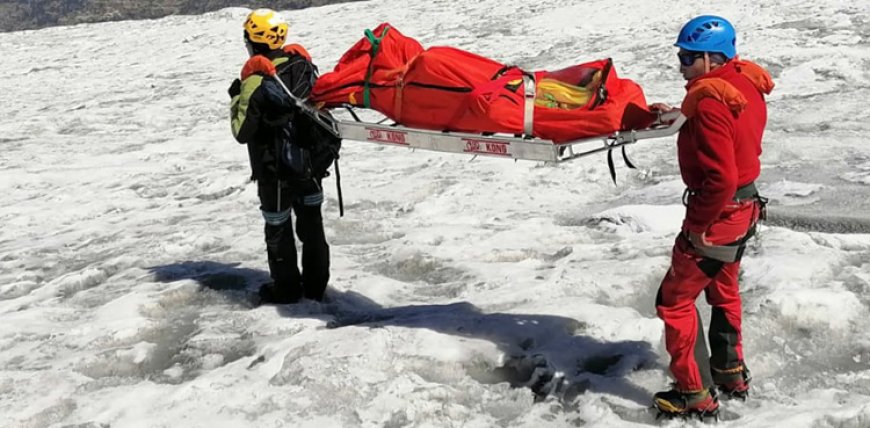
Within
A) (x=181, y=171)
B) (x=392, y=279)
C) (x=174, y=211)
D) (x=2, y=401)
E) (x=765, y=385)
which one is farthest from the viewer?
(x=181, y=171)

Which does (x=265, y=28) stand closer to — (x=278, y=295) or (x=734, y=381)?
(x=278, y=295)

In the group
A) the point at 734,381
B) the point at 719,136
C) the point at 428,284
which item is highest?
the point at 719,136

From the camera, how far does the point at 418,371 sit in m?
4.43

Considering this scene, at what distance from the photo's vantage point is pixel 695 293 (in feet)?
12.2

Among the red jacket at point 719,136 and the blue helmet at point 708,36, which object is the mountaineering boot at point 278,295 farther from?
the blue helmet at point 708,36

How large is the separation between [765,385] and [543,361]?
1.14 m

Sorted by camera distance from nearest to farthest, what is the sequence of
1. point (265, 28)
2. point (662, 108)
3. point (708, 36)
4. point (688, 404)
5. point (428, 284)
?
point (708, 36) → point (688, 404) → point (662, 108) → point (265, 28) → point (428, 284)

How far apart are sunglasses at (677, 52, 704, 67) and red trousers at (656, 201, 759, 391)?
0.68m

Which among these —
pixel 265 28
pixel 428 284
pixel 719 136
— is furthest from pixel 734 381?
pixel 265 28

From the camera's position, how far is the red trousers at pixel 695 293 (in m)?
3.64

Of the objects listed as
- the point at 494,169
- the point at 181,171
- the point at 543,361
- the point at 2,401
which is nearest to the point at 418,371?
the point at 543,361

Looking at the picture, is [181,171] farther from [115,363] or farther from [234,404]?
[234,404]

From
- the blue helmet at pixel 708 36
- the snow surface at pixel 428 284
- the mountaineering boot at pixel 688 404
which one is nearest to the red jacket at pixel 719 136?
the blue helmet at pixel 708 36

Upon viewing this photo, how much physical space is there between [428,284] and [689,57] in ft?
9.78
